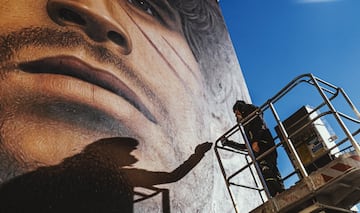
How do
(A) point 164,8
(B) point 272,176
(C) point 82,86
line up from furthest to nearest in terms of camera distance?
(A) point 164,8 → (B) point 272,176 → (C) point 82,86

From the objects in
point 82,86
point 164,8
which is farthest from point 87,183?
point 164,8

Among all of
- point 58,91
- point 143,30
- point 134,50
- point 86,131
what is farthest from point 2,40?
point 143,30

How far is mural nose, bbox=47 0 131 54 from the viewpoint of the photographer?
3.17m

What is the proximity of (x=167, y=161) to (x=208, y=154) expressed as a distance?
0.96 meters

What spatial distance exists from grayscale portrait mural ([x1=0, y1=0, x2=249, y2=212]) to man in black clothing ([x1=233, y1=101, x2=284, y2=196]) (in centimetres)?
79

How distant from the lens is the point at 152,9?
4734mm

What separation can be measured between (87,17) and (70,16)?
16 centimetres

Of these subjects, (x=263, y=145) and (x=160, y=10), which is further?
(x=160, y=10)

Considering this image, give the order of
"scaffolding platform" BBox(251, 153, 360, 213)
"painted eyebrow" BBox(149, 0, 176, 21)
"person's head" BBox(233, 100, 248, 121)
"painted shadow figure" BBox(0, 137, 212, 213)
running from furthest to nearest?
"painted eyebrow" BBox(149, 0, 176, 21), "person's head" BBox(233, 100, 248, 121), "scaffolding platform" BBox(251, 153, 360, 213), "painted shadow figure" BBox(0, 137, 212, 213)

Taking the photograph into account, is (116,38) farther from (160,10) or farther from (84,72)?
(160,10)

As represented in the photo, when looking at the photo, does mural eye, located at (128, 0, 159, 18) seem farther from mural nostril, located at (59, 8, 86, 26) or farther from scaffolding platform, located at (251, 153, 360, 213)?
scaffolding platform, located at (251, 153, 360, 213)

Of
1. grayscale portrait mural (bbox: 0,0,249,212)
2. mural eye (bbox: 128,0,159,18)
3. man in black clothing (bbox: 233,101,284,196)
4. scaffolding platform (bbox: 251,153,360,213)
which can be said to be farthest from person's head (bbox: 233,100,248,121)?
mural eye (bbox: 128,0,159,18)

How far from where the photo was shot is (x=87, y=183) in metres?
2.70

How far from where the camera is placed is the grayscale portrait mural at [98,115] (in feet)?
8.20
